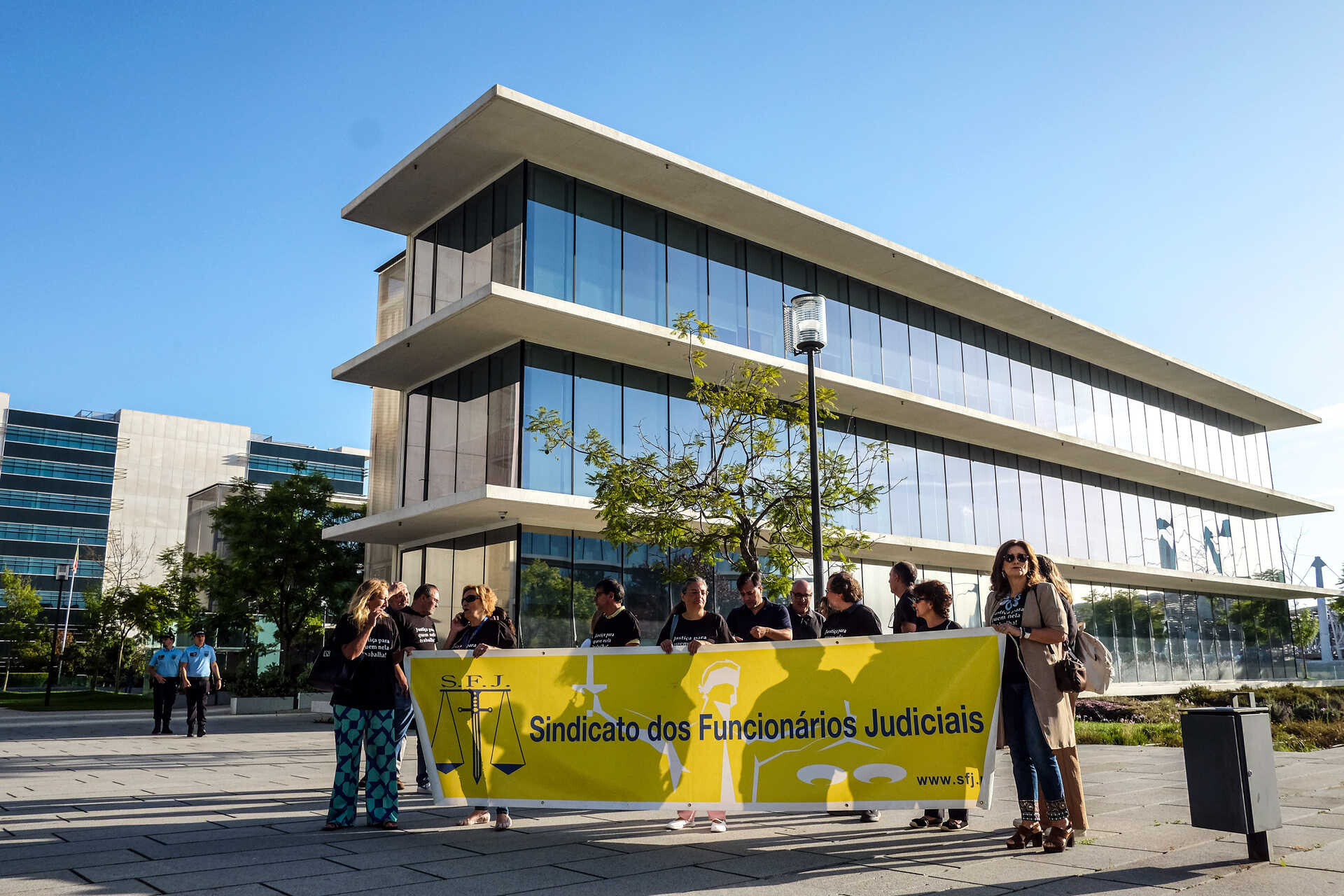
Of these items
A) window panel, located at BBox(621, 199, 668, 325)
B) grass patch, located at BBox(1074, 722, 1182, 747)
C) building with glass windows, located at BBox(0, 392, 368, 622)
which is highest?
building with glass windows, located at BBox(0, 392, 368, 622)

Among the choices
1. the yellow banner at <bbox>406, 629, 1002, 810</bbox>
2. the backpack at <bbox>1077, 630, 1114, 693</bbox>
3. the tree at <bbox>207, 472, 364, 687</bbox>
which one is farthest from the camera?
the tree at <bbox>207, 472, 364, 687</bbox>

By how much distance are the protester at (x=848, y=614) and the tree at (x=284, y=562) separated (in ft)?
94.6

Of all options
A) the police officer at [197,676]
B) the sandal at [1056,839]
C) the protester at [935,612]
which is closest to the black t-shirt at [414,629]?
the protester at [935,612]

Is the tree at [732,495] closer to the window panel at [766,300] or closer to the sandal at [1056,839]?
the sandal at [1056,839]

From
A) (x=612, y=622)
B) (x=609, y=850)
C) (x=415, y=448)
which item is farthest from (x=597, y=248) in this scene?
(x=609, y=850)

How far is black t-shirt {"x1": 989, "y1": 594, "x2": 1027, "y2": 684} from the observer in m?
6.74

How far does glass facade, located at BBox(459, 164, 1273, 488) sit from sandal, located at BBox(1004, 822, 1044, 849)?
16832mm

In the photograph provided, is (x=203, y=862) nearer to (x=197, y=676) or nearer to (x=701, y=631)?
(x=701, y=631)

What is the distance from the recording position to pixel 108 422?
4355 inches

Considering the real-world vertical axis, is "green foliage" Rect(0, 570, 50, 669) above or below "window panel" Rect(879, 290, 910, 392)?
below

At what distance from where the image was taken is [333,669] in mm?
7895

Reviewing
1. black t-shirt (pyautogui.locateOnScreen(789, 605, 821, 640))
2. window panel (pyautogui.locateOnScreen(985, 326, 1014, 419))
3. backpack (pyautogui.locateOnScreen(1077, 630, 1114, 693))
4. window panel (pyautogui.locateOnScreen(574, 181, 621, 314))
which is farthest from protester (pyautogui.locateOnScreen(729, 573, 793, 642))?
window panel (pyautogui.locateOnScreen(985, 326, 1014, 419))

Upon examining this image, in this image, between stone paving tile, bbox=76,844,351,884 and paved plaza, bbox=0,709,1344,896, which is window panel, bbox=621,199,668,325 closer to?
paved plaza, bbox=0,709,1344,896

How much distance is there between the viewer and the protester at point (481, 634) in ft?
26.5
